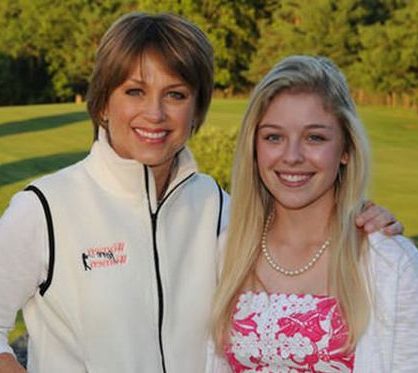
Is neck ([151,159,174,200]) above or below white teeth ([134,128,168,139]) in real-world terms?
below

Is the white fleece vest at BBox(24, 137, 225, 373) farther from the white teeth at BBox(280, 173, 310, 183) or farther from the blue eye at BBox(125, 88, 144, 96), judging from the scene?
the white teeth at BBox(280, 173, 310, 183)

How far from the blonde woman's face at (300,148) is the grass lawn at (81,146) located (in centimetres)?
915

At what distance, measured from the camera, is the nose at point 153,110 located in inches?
116

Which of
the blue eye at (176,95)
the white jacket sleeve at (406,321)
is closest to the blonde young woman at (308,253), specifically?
the white jacket sleeve at (406,321)

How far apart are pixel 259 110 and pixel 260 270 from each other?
23.1 inches

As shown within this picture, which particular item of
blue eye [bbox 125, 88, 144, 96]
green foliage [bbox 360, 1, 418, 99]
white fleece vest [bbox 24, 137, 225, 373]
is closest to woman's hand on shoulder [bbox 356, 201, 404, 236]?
white fleece vest [bbox 24, 137, 225, 373]

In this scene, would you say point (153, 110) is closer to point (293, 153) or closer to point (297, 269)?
point (293, 153)

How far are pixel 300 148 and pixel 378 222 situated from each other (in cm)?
37

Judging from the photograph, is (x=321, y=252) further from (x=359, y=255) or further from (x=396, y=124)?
(x=396, y=124)

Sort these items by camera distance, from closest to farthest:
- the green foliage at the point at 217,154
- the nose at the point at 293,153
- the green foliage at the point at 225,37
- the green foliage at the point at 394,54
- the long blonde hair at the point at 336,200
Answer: the long blonde hair at the point at 336,200, the nose at the point at 293,153, the green foliage at the point at 217,154, the green foliage at the point at 394,54, the green foliage at the point at 225,37

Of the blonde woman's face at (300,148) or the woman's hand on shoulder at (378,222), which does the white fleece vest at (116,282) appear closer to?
the blonde woman's face at (300,148)

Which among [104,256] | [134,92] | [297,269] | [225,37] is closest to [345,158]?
[297,269]

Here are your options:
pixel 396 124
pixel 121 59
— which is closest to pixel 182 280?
pixel 121 59

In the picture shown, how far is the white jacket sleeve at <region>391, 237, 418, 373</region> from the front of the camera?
8.87 feet
